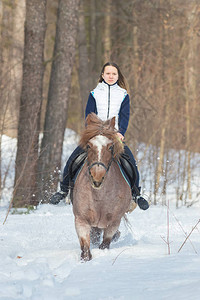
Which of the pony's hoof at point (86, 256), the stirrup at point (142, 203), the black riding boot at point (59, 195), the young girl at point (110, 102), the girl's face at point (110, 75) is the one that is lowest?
the pony's hoof at point (86, 256)

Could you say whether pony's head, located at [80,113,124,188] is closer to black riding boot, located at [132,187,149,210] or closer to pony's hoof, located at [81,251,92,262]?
pony's hoof, located at [81,251,92,262]

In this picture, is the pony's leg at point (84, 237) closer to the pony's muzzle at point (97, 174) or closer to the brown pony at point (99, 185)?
the brown pony at point (99, 185)

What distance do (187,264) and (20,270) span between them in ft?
5.85

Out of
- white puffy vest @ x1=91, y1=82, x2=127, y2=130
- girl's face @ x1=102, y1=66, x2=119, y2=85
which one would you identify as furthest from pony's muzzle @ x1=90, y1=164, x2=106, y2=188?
girl's face @ x1=102, y1=66, x2=119, y2=85

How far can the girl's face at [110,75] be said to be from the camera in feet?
22.7

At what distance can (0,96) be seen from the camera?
1133 centimetres

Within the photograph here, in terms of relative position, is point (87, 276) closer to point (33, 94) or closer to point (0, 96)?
point (0, 96)

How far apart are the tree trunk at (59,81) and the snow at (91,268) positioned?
13.7 feet

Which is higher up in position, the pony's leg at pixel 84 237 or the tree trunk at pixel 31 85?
the tree trunk at pixel 31 85

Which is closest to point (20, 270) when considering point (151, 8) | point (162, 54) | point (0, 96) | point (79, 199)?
point (79, 199)

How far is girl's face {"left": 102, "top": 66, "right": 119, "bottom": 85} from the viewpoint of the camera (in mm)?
6930

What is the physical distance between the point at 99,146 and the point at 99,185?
446mm

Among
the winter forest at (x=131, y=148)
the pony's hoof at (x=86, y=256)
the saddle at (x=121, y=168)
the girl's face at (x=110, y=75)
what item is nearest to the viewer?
the winter forest at (x=131, y=148)

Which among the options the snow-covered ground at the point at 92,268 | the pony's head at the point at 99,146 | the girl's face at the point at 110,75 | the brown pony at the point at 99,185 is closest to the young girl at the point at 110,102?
the girl's face at the point at 110,75
